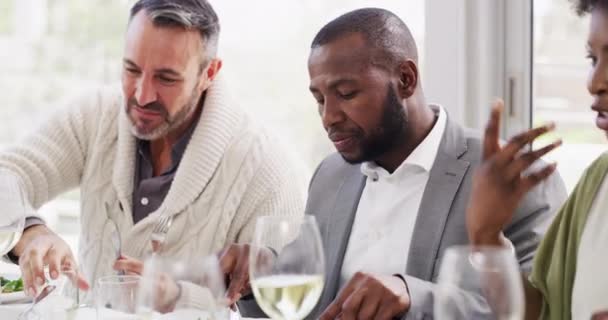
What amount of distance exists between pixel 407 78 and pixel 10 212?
0.91 metres

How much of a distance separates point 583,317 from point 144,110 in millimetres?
1385

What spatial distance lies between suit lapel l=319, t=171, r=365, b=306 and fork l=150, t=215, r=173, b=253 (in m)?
0.51

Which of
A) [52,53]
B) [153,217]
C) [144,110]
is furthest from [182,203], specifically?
[52,53]

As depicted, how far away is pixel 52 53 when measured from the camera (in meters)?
4.28

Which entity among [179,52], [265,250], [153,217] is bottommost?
[153,217]

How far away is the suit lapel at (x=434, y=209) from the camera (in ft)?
6.72

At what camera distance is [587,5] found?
1653 mm

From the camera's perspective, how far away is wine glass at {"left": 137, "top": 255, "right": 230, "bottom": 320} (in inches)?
53.5

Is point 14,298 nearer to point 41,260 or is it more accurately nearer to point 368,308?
point 41,260

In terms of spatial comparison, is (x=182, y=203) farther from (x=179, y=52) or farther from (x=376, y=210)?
(x=376, y=210)

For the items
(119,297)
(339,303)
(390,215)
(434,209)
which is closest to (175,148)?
(390,215)

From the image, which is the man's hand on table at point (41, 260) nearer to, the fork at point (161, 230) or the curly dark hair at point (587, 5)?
the fork at point (161, 230)

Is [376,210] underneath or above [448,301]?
underneath

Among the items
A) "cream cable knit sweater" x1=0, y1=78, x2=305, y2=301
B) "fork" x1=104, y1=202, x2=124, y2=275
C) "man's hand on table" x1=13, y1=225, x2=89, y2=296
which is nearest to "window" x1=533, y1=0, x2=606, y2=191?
"cream cable knit sweater" x1=0, y1=78, x2=305, y2=301
